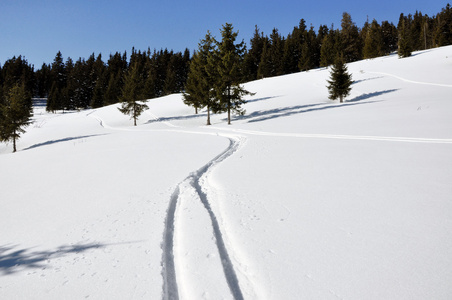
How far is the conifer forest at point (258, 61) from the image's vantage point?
6769cm

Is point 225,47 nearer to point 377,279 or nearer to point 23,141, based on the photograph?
point 377,279

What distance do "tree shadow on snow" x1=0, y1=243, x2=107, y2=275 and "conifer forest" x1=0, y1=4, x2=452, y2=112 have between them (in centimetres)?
5730

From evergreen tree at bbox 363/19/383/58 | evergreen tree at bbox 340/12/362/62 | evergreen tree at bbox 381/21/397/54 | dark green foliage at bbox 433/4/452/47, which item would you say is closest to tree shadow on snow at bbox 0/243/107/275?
evergreen tree at bbox 363/19/383/58

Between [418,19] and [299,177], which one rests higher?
[418,19]

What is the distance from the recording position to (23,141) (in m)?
30.1

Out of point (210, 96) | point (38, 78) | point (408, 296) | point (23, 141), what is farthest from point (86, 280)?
point (38, 78)

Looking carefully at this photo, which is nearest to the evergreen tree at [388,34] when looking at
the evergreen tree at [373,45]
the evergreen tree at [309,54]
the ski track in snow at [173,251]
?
the evergreen tree at [373,45]

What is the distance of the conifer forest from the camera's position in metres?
67.7

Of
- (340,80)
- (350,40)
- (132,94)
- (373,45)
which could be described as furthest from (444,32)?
(132,94)

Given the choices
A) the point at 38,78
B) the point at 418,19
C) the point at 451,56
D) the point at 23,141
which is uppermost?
the point at 418,19

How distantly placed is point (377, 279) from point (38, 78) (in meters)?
124

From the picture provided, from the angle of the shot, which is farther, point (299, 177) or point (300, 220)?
point (299, 177)

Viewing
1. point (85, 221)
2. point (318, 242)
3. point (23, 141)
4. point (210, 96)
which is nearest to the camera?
point (318, 242)

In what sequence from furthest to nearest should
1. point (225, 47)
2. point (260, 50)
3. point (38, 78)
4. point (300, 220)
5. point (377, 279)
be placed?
point (38, 78)
point (260, 50)
point (225, 47)
point (300, 220)
point (377, 279)
